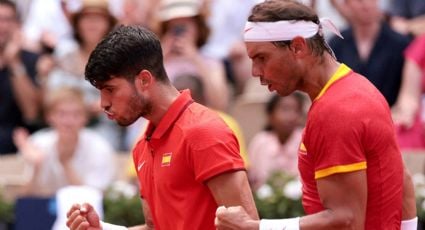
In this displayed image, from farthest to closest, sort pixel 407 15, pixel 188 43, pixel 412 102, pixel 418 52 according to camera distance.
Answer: pixel 407 15 → pixel 188 43 → pixel 418 52 → pixel 412 102

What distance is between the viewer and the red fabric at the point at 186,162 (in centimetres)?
506

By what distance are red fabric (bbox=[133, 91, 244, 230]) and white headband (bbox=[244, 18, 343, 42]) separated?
37 cm

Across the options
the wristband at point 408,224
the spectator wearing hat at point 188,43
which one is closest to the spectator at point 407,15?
the spectator wearing hat at point 188,43

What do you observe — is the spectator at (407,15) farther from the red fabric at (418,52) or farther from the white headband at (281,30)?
the white headband at (281,30)

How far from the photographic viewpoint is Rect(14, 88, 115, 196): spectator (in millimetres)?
9836

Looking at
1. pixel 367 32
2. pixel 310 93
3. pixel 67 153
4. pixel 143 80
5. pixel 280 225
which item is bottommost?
pixel 67 153

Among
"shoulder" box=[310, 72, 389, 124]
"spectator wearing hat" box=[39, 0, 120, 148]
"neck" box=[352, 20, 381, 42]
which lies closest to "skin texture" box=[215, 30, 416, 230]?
"shoulder" box=[310, 72, 389, 124]

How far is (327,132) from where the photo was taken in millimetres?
4922

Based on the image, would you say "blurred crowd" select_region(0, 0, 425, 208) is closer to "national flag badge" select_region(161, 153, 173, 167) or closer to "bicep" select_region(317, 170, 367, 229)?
"national flag badge" select_region(161, 153, 173, 167)

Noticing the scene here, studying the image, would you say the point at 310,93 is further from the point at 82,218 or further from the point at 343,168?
the point at 82,218

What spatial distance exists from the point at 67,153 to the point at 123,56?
4.97m

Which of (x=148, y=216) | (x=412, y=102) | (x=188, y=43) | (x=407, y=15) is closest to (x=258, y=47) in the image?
(x=148, y=216)

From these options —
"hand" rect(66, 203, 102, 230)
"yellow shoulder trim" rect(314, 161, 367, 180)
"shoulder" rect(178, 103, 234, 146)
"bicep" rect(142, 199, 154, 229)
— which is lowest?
"bicep" rect(142, 199, 154, 229)

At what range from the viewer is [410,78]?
9.76 m
